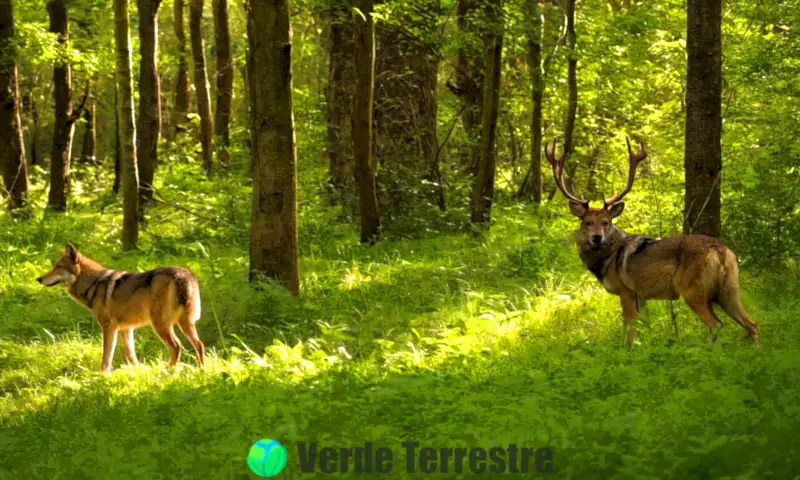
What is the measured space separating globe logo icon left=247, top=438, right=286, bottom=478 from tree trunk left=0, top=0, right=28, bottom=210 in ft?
56.6

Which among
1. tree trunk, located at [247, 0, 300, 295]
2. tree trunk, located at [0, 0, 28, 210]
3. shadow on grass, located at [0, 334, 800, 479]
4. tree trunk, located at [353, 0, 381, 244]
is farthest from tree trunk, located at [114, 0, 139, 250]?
shadow on grass, located at [0, 334, 800, 479]

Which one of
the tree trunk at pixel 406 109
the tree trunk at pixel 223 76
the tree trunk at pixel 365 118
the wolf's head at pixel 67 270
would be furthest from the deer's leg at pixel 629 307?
the tree trunk at pixel 223 76

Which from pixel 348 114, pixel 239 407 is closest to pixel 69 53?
pixel 348 114

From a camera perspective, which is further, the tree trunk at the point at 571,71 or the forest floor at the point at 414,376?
the tree trunk at the point at 571,71

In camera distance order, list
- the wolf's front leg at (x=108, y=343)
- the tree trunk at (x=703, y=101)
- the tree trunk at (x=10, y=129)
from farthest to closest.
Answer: the tree trunk at (x=10, y=129), the tree trunk at (x=703, y=101), the wolf's front leg at (x=108, y=343)

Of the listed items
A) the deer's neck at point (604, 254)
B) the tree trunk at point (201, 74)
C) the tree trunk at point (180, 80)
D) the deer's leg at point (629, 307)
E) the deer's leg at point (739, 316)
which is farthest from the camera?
the tree trunk at point (180, 80)

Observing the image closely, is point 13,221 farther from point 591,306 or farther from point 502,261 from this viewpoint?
point 591,306

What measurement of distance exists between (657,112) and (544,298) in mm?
11426

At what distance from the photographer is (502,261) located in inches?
595

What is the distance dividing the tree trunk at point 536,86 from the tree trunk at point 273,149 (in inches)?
322

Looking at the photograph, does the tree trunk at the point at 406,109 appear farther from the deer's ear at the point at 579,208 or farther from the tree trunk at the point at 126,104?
the deer's ear at the point at 579,208

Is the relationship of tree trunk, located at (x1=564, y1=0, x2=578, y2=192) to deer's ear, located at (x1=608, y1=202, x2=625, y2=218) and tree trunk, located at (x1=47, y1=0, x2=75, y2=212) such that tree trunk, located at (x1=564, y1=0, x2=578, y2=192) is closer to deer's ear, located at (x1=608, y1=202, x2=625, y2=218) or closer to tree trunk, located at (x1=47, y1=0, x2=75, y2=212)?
deer's ear, located at (x1=608, y1=202, x2=625, y2=218)

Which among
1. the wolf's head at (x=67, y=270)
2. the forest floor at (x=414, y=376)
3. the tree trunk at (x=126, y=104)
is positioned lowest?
the forest floor at (x=414, y=376)

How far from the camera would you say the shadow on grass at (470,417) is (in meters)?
5.68
